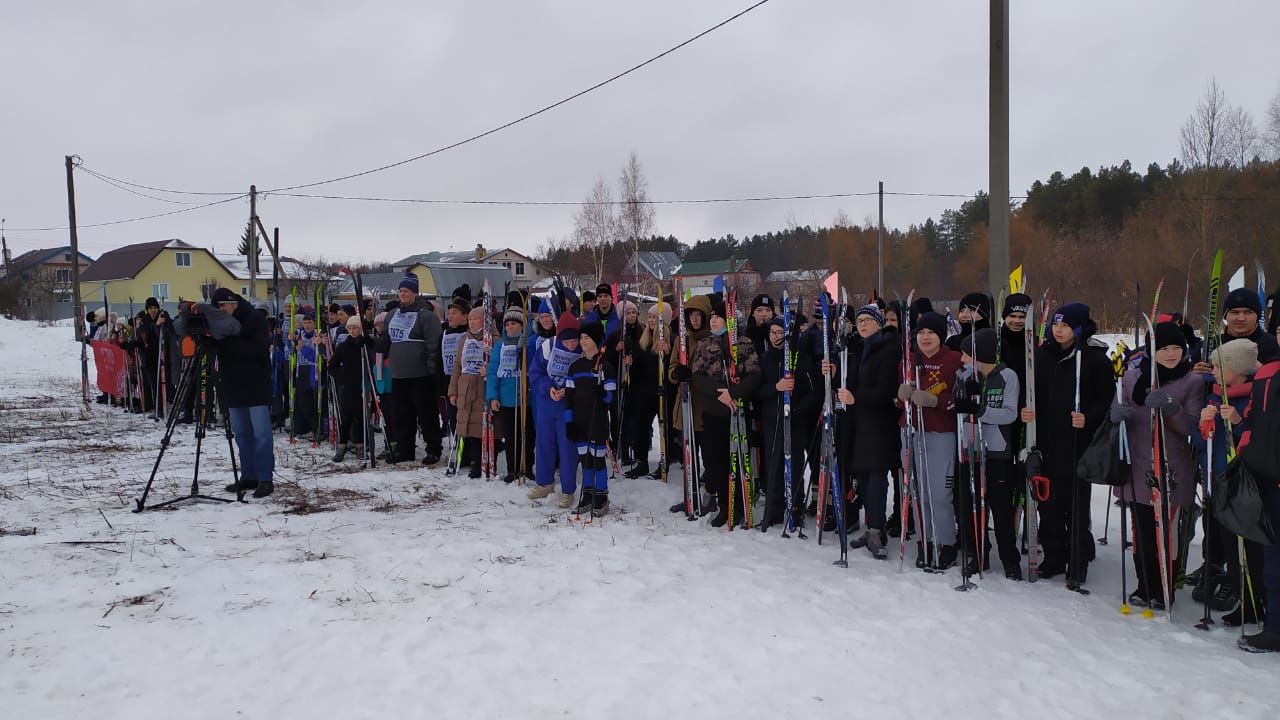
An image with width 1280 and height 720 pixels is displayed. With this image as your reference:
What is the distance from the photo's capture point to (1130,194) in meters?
41.4

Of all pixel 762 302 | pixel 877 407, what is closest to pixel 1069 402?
pixel 877 407

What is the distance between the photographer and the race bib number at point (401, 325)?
902 cm

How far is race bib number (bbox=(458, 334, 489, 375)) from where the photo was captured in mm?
8234

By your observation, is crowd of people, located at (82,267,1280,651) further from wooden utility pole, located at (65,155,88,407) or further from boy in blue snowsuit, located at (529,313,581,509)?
wooden utility pole, located at (65,155,88,407)

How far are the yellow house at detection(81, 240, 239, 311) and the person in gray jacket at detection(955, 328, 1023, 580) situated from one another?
212 feet

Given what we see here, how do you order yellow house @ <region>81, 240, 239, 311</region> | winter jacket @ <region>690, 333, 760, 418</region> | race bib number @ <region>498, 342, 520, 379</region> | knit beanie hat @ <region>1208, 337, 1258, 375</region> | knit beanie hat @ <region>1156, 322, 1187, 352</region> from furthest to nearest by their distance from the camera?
yellow house @ <region>81, 240, 239, 311</region> → race bib number @ <region>498, 342, 520, 379</region> → winter jacket @ <region>690, 333, 760, 418</region> → knit beanie hat @ <region>1156, 322, 1187, 352</region> → knit beanie hat @ <region>1208, 337, 1258, 375</region>

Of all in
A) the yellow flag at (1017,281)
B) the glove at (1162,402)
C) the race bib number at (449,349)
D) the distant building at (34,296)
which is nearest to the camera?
the glove at (1162,402)

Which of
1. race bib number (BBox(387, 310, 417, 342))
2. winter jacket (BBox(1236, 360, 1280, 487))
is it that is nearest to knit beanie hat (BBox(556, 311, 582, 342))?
race bib number (BBox(387, 310, 417, 342))

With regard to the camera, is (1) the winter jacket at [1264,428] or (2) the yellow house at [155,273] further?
(2) the yellow house at [155,273]

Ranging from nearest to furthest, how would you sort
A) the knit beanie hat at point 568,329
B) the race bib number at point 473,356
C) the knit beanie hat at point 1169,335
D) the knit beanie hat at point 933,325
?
the knit beanie hat at point 1169,335 → the knit beanie hat at point 933,325 → the knit beanie hat at point 568,329 → the race bib number at point 473,356

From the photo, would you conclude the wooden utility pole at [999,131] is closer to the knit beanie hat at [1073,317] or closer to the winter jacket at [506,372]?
the knit beanie hat at [1073,317]

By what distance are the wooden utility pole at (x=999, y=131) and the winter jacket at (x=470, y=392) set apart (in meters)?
A: 5.51

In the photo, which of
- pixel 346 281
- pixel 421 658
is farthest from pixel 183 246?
pixel 421 658

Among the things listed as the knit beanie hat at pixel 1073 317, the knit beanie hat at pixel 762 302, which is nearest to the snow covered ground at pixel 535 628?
the knit beanie hat at pixel 1073 317
